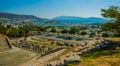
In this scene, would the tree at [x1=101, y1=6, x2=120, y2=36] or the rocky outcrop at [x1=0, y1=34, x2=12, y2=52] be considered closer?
the tree at [x1=101, y1=6, x2=120, y2=36]

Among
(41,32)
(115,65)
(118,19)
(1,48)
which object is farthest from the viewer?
(41,32)

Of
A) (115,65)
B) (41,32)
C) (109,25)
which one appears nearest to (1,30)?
(41,32)

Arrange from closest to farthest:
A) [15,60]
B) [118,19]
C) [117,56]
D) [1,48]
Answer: [117,56] < [118,19] < [15,60] < [1,48]

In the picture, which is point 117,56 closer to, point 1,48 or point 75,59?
point 75,59

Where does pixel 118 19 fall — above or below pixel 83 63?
above

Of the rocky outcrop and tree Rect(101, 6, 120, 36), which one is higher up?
tree Rect(101, 6, 120, 36)

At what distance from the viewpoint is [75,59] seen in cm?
1177

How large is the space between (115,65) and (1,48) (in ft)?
118

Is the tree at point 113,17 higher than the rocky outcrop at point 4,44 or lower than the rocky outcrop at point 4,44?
higher

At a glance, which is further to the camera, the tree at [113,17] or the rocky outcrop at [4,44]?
the rocky outcrop at [4,44]

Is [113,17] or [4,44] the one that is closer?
[113,17]

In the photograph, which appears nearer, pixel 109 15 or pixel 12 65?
pixel 109 15


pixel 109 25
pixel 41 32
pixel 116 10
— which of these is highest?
pixel 116 10

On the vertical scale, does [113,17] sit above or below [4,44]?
above
